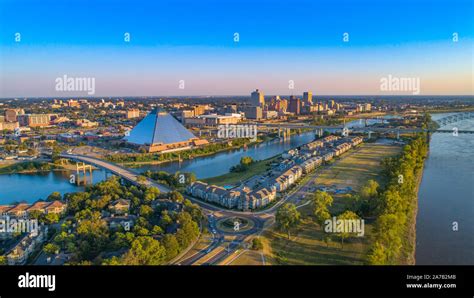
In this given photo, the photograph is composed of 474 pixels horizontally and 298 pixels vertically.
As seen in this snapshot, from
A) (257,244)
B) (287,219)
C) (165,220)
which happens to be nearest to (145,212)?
(165,220)

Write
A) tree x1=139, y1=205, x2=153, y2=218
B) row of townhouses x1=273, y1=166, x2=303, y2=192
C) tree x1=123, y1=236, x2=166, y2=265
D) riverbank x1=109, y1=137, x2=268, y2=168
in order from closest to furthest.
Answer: tree x1=123, y1=236, x2=166, y2=265, tree x1=139, y1=205, x2=153, y2=218, row of townhouses x1=273, y1=166, x2=303, y2=192, riverbank x1=109, y1=137, x2=268, y2=168

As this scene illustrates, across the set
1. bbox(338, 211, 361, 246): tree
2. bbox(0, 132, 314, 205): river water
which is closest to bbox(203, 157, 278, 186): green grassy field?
bbox(0, 132, 314, 205): river water

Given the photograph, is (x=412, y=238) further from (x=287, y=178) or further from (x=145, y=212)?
(x=145, y=212)

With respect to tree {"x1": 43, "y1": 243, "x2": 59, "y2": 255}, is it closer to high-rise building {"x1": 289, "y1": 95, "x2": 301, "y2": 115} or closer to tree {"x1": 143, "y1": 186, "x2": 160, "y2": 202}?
tree {"x1": 143, "y1": 186, "x2": 160, "y2": 202}

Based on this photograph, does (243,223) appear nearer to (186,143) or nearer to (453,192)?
(453,192)

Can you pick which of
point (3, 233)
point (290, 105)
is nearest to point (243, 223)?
point (3, 233)

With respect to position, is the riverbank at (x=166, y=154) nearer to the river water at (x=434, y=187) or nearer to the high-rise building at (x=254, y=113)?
the river water at (x=434, y=187)
